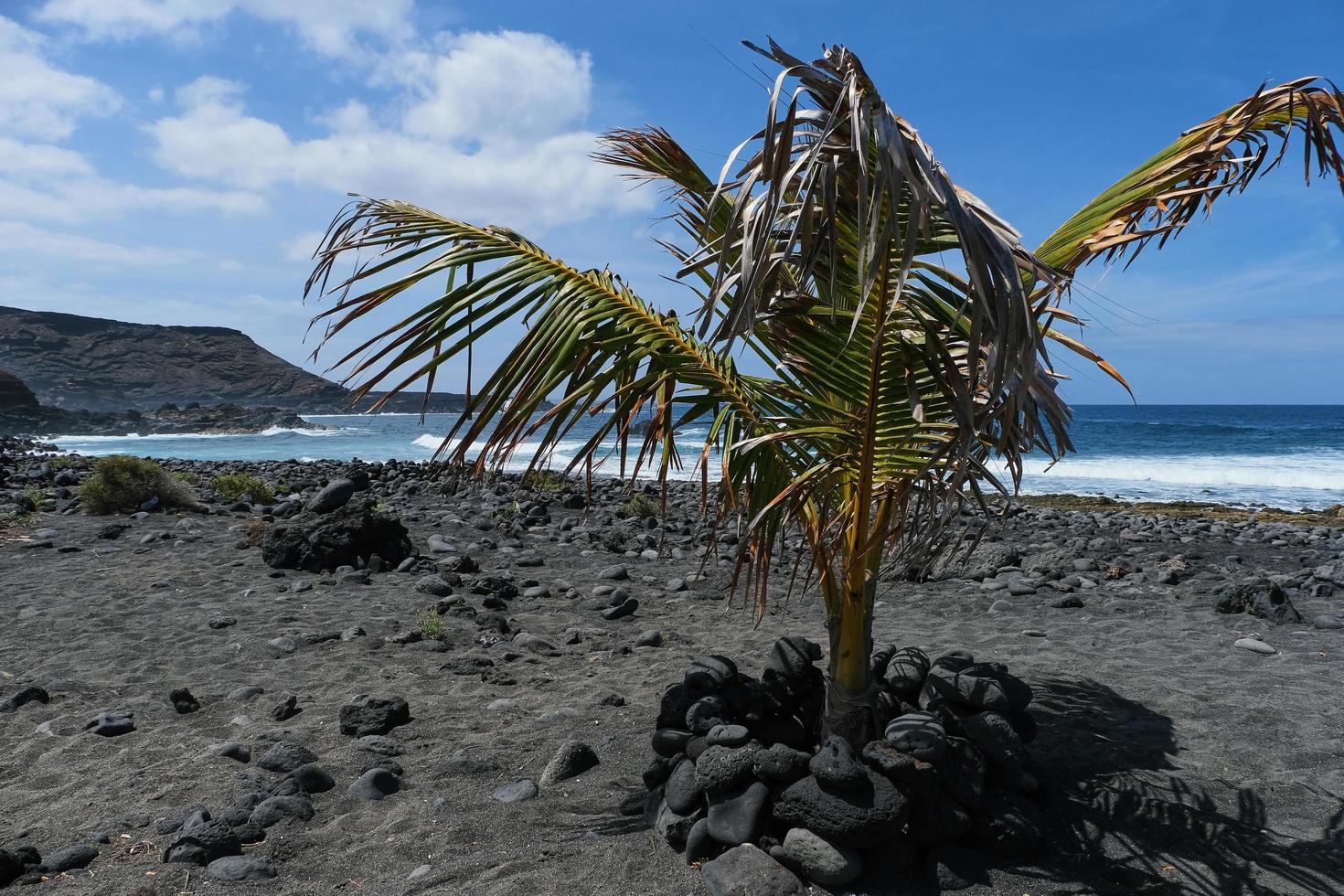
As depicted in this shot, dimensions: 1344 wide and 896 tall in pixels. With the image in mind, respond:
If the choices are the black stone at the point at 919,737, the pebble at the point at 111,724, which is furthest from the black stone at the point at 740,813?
the pebble at the point at 111,724

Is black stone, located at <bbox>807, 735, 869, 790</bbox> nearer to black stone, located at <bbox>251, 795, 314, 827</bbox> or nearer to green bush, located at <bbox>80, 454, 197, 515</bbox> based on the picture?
black stone, located at <bbox>251, 795, 314, 827</bbox>

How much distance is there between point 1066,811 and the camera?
11.0ft

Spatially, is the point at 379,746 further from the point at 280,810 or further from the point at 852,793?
the point at 852,793

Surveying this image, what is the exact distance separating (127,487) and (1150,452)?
129ft

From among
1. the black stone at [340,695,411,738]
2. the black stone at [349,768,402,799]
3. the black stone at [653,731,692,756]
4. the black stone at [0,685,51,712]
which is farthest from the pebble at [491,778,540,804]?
the black stone at [0,685,51,712]

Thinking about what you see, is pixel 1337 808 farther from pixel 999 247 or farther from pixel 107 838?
pixel 107 838

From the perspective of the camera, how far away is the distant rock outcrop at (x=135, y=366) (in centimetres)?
8206

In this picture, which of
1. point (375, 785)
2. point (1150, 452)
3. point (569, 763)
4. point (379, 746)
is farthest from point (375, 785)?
point (1150, 452)

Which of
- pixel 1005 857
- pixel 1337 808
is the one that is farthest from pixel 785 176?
pixel 1337 808

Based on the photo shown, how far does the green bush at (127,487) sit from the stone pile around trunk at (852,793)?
34.2ft

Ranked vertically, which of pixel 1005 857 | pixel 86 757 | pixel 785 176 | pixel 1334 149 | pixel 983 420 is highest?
pixel 1334 149

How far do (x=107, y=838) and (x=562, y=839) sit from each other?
1.78 m

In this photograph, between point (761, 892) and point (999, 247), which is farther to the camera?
point (761, 892)

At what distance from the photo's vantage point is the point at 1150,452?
3731cm
